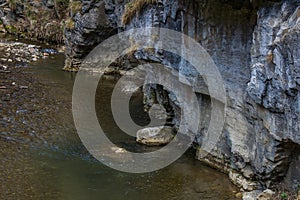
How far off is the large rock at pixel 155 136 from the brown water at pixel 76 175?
0.36 meters

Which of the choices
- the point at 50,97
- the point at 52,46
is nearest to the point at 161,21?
the point at 50,97

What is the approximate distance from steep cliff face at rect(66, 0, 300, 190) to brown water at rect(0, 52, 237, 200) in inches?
36.3

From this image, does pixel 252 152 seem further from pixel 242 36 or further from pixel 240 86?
pixel 242 36

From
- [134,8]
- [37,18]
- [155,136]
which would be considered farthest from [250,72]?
[37,18]

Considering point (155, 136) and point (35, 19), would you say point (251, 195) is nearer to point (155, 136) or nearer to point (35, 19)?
point (155, 136)

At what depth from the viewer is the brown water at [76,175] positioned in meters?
10.8

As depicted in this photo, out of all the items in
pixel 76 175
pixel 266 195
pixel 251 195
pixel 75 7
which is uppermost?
pixel 75 7

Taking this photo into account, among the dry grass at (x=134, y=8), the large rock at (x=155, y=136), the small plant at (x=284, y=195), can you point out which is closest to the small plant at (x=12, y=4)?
the dry grass at (x=134, y=8)

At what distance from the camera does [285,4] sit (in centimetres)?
844

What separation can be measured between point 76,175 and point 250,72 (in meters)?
5.80

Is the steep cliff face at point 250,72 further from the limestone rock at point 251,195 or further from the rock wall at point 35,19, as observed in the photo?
the rock wall at point 35,19

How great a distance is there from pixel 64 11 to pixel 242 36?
27.1m

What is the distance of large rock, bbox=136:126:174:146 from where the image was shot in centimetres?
1450

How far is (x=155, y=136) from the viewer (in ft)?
48.0
